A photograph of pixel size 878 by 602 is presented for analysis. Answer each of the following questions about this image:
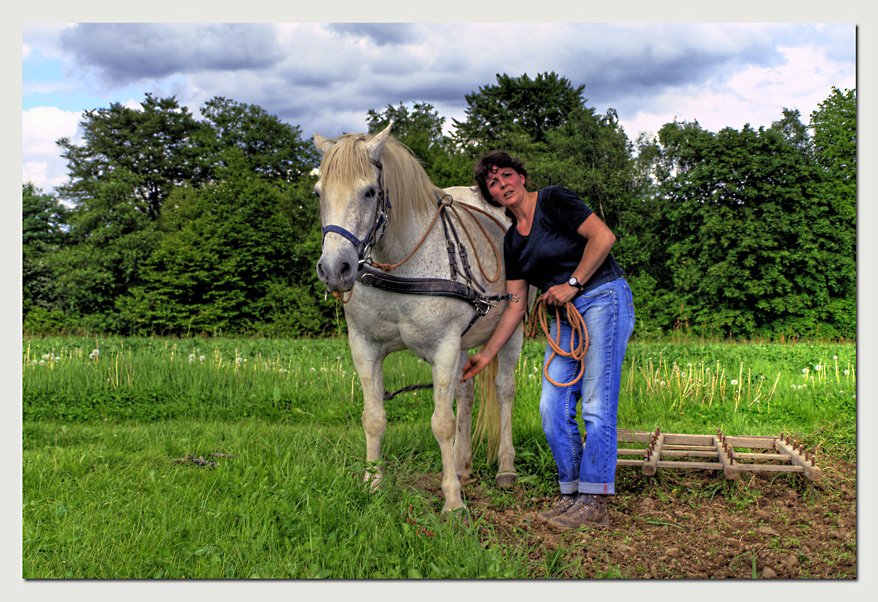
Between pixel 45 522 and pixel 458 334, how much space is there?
9.55ft

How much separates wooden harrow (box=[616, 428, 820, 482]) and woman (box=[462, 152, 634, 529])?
867mm

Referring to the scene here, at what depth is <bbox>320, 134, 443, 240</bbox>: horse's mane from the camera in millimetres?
3037

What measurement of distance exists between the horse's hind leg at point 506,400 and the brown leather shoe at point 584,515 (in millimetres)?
822

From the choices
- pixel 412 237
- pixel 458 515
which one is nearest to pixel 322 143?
pixel 412 237

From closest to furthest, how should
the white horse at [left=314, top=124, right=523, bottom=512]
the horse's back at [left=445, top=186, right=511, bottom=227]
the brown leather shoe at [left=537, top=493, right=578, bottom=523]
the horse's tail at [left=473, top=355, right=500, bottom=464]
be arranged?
the white horse at [left=314, top=124, right=523, bottom=512], the brown leather shoe at [left=537, top=493, right=578, bottom=523], the horse's tail at [left=473, top=355, right=500, bottom=464], the horse's back at [left=445, top=186, right=511, bottom=227]

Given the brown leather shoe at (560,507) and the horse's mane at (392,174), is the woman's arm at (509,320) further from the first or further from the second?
the brown leather shoe at (560,507)

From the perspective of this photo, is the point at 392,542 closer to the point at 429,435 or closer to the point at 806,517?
the point at 429,435

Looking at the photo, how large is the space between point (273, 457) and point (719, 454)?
361 cm

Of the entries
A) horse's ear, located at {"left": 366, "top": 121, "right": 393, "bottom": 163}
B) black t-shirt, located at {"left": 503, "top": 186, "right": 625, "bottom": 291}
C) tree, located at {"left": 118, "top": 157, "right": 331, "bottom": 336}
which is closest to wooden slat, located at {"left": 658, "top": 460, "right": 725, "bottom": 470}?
black t-shirt, located at {"left": 503, "top": 186, "right": 625, "bottom": 291}

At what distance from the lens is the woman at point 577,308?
371 centimetres

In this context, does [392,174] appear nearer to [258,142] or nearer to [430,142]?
[430,142]

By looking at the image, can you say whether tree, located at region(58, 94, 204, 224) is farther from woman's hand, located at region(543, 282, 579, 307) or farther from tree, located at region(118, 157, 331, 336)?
woman's hand, located at region(543, 282, 579, 307)

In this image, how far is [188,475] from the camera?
4.30m

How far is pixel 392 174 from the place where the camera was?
3387 millimetres
